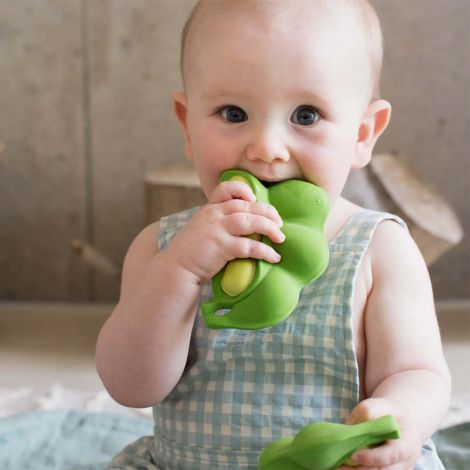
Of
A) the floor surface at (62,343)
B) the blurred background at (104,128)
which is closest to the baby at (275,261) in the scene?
the floor surface at (62,343)

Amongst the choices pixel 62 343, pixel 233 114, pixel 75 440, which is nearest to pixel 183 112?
pixel 233 114

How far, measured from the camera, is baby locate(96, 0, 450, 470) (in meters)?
0.80

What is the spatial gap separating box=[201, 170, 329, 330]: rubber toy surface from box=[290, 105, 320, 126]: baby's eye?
0.06 m

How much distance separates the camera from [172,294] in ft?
2.65

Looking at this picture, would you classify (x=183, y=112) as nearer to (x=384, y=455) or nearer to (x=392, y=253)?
(x=392, y=253)

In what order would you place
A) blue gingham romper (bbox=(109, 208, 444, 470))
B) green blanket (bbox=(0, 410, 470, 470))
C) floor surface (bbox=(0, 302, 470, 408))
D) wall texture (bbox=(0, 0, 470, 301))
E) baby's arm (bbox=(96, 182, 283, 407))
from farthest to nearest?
wall texture (bbox=(0, 0, 470, 301)) → floor surface (bbox=(0, 302, 470, 408)) → green blanket (bbox=(0, 410, 470, 470)) → blue gingham romper (bbox=(109, 208, 444, 470)) → baby's arm (bbox=(96, 182, 283, 407))

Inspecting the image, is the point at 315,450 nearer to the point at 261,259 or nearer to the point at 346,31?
the point at 261,259

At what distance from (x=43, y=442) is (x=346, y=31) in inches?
30.1

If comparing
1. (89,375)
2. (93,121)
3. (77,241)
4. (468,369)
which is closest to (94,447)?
(89,375)

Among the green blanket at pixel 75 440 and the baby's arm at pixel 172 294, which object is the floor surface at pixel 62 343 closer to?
the green blanket at pixel 75 440

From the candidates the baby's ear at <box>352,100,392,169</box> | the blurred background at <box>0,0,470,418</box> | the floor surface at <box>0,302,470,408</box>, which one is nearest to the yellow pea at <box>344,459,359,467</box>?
the baby's ear at <box>352,100,392,169</box>

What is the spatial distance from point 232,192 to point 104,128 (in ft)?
5.05

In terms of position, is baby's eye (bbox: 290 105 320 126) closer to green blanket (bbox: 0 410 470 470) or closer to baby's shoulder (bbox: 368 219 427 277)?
baby's shoulder (bbox: 368 219 427 277)

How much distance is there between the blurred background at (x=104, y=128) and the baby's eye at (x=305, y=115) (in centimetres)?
141
